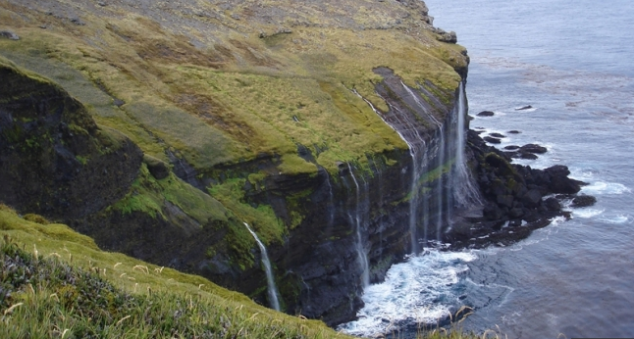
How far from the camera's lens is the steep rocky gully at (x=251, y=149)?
102 ft

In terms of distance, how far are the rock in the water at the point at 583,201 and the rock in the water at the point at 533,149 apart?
43.2 ft

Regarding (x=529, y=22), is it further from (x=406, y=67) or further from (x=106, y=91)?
(x=106, y=91)

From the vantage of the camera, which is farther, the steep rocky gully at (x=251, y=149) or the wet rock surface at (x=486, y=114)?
the wet rock surface at (x=486, y=114)

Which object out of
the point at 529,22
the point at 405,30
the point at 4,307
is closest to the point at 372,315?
the point at 4,307

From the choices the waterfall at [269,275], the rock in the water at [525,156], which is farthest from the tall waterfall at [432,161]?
the waterfall at [269,275]

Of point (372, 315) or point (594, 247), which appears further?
point (594, 247)

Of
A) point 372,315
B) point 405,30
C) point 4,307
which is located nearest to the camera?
point 4,307

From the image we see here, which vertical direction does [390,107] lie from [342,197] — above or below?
above

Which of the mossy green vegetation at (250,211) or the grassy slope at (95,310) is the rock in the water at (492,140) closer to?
the mossy green vegetation at (250,211)

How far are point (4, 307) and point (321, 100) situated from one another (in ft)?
152

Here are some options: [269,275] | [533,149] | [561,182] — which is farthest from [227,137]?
[533,149]

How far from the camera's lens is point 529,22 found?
161 m

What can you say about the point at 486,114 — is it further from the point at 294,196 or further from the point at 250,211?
the point at 250,211

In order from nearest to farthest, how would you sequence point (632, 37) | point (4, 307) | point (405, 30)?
point (4, 307)
point (405, 30)
point (632, 37)
